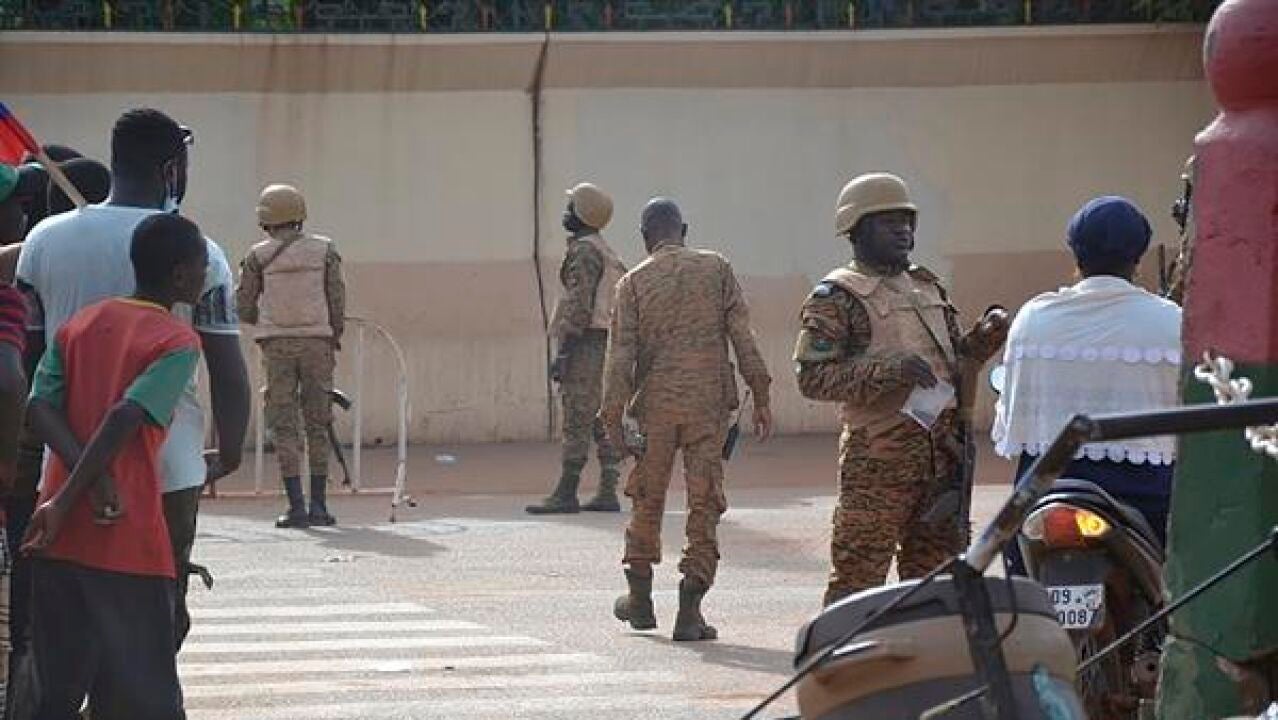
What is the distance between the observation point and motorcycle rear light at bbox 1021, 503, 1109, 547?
24.1 feet

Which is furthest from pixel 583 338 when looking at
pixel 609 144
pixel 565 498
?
pixel 609 144

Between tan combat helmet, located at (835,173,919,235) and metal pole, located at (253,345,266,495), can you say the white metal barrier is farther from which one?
tan combat helmet, located at (835,173,919,235)

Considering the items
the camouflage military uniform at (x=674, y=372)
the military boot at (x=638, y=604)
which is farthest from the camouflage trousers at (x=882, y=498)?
the military boot at (x=638, y=604)

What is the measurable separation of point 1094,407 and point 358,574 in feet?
23.3

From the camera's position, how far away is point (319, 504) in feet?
54.6

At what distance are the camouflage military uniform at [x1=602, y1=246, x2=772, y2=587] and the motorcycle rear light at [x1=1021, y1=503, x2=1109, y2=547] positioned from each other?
467 cm

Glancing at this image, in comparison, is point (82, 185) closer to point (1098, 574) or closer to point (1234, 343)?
point (1098, 574)

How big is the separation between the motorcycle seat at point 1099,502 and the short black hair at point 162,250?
7.44 ft

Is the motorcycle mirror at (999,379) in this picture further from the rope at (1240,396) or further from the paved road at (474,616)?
the rope at (1240,396)

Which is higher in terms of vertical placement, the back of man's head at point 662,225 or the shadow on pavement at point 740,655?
the back of man's head at point 662,225

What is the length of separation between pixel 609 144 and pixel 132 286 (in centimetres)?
1404

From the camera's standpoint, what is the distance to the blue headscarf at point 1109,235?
8.07 m

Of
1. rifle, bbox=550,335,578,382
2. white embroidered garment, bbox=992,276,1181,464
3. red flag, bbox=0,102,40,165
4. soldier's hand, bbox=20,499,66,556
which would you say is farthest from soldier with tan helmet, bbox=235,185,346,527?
soldier's hand, bbox=20,499,66,556

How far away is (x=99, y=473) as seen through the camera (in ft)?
22.8
